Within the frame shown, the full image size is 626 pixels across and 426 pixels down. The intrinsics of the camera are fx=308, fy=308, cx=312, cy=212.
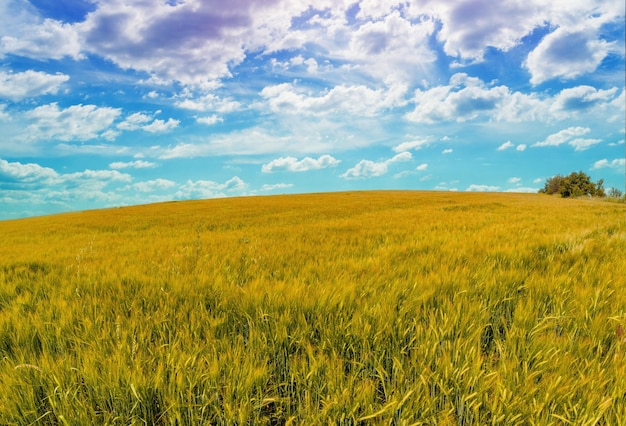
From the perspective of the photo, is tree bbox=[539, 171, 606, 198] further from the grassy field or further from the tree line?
the grassy field

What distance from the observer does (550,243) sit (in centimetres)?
476

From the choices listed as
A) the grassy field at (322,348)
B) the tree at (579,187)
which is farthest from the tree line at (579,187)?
the grassy field at (322,348)

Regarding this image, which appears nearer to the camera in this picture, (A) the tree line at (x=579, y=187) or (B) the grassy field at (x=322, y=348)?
(B) the grassy field at (x=322, y=348)

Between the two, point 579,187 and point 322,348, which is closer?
point 322,348

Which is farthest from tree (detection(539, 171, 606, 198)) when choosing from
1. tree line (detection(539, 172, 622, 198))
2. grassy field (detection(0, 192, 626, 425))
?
grassy field (detection(0, 192, 626, 425))

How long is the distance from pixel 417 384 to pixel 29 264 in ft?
19.8

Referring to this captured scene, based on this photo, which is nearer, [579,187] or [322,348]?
[322,348]

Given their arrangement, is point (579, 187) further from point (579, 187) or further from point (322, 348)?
point (322, 348)

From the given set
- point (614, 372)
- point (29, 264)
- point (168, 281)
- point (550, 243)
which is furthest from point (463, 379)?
point (29, 264)

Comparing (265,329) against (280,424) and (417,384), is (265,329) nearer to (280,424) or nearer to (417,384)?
(280,424)

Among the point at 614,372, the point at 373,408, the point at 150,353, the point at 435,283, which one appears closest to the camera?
the point at 373,408

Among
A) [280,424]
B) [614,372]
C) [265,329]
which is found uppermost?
[265,329]

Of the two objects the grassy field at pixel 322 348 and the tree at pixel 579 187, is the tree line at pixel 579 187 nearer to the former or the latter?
the tree at pixel 579 187

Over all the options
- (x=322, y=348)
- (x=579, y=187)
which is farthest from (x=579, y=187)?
(x=322, y=348)
